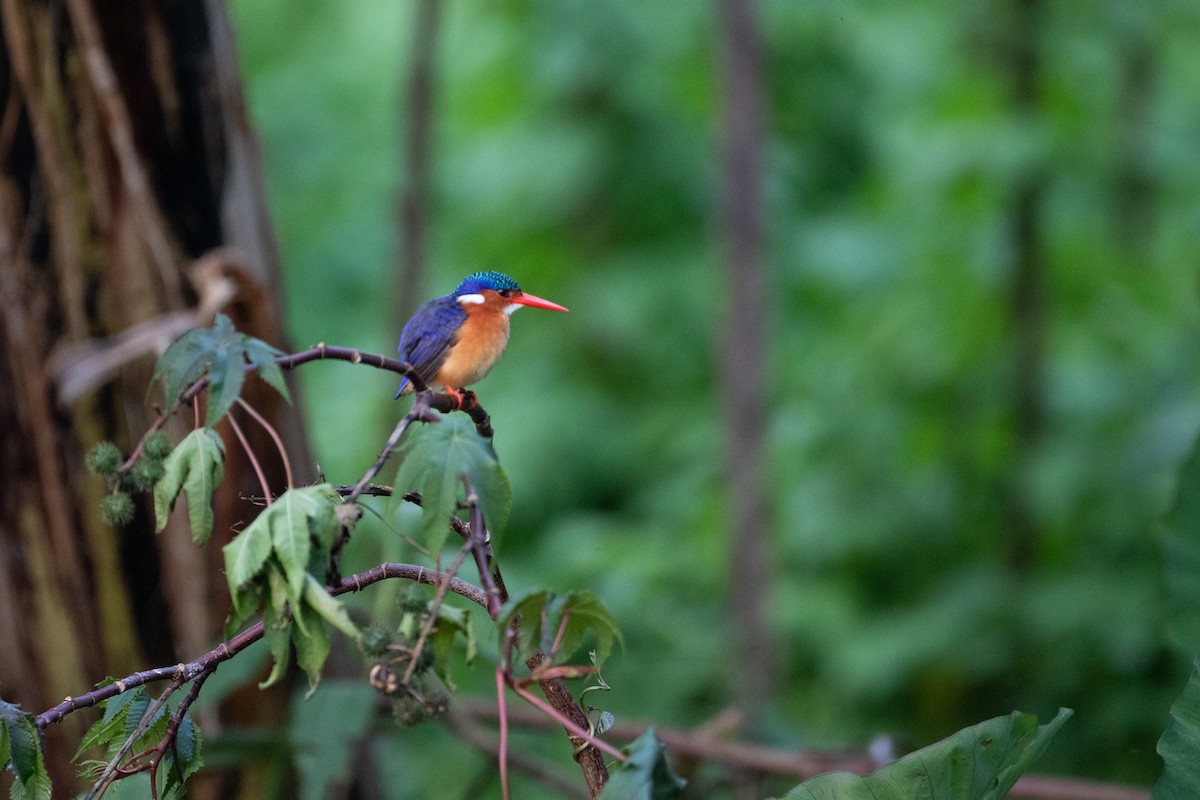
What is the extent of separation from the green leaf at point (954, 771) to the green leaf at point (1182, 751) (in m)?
0.23

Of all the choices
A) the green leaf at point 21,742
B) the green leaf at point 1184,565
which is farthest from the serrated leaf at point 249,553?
the green leaf at point 1184,565

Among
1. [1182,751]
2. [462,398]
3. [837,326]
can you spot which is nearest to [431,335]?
[462,398]

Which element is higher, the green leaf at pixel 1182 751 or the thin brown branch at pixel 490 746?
the green leaf at pixel 1182 751

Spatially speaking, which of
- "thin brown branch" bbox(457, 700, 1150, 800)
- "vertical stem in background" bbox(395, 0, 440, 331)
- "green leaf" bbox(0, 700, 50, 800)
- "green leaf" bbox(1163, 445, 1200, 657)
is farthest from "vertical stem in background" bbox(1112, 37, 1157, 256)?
"green leaf" bbox(0, 700, 50, 800)

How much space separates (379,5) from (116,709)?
23.5 feet

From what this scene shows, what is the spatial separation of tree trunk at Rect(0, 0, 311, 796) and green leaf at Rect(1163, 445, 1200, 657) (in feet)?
5.29

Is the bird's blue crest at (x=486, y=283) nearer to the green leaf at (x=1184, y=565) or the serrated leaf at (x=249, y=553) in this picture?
the serrated leaf at (x=249, y=553)

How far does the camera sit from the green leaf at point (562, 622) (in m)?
0.98

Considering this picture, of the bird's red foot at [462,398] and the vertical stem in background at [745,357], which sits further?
the vertical stem in background at [745,357]

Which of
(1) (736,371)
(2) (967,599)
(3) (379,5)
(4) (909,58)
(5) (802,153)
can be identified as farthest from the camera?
(3) (379,5)

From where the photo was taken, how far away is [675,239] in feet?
22.2

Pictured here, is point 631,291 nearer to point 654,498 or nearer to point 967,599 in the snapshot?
point 654,498

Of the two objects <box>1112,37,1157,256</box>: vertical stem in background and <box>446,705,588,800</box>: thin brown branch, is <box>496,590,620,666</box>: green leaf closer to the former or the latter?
<box>446,705,588,800</box>: thin brown branch

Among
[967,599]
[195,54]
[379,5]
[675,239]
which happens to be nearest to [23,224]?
[195,54]
